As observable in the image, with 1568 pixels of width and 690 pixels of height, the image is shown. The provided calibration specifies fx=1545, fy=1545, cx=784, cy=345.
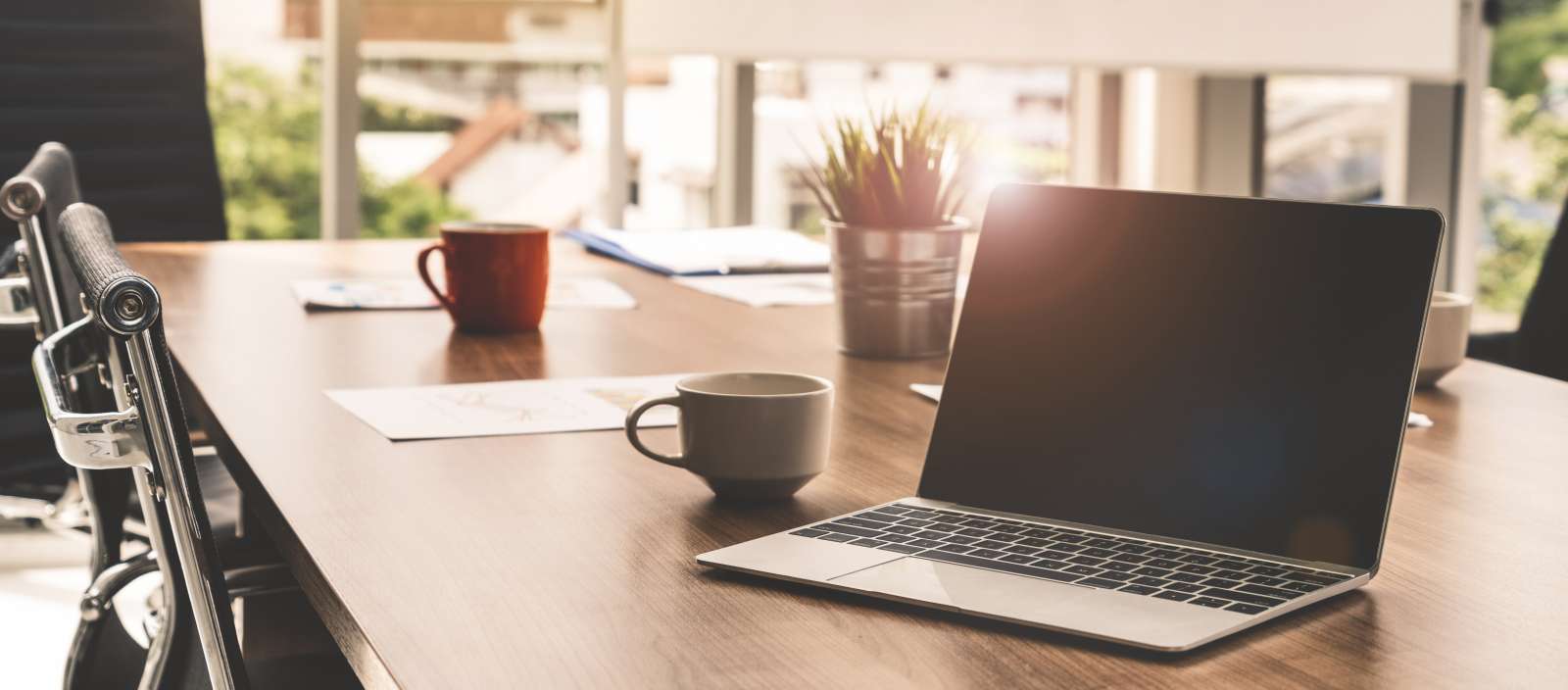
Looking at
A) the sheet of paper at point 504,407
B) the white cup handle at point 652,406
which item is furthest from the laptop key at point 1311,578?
the sheet of paper at point 504,407

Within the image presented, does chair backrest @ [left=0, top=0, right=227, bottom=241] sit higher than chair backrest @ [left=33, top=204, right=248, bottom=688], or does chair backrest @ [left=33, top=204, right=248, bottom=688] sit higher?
chair backrest @ [left=0, top=0, right=227, bottom=241]

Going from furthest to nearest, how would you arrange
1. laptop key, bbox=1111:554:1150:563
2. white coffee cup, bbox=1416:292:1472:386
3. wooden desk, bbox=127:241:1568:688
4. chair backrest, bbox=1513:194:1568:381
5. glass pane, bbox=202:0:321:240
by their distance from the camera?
glass pane, bbox=202:0:321:240
chair backrest, bbox=1513:194:1568:381
white coffee cup, bbox=1416:292:1472:386
laptop key, bbox=1111:554:1150:563
wooden desk, bbox=127:241:1568:688

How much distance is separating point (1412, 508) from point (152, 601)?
1.03 m

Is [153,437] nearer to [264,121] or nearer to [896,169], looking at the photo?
[896,169]

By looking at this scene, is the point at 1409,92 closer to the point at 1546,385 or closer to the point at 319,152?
the point at 319,152

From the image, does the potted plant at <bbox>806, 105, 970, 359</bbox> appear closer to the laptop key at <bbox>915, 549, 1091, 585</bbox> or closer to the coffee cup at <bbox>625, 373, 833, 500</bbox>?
the coffee cup at <bbox>625, 373, 833, 500</bbox>

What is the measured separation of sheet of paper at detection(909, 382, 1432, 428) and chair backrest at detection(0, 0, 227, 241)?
5.26ft

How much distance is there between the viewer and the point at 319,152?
321 cm

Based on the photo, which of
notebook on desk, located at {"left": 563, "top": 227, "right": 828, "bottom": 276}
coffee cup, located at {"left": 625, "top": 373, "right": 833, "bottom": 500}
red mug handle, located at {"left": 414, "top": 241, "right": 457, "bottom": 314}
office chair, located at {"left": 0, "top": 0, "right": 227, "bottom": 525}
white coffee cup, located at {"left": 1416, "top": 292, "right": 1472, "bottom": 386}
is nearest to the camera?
coffee cup, located at {"left": 625, "top": 373, "right": 833, "bottom": 500}

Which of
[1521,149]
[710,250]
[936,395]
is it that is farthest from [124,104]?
[1521,149]

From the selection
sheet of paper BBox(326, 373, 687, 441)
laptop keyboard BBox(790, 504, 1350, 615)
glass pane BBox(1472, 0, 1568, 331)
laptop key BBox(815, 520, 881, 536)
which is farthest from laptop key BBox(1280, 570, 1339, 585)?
glass pane BBox(1472, 0, 1568, 331)

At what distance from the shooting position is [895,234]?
1.25 metres

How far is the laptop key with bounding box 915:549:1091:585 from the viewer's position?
65 cm

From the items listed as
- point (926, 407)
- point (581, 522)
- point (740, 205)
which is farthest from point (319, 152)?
point (581, 522)
